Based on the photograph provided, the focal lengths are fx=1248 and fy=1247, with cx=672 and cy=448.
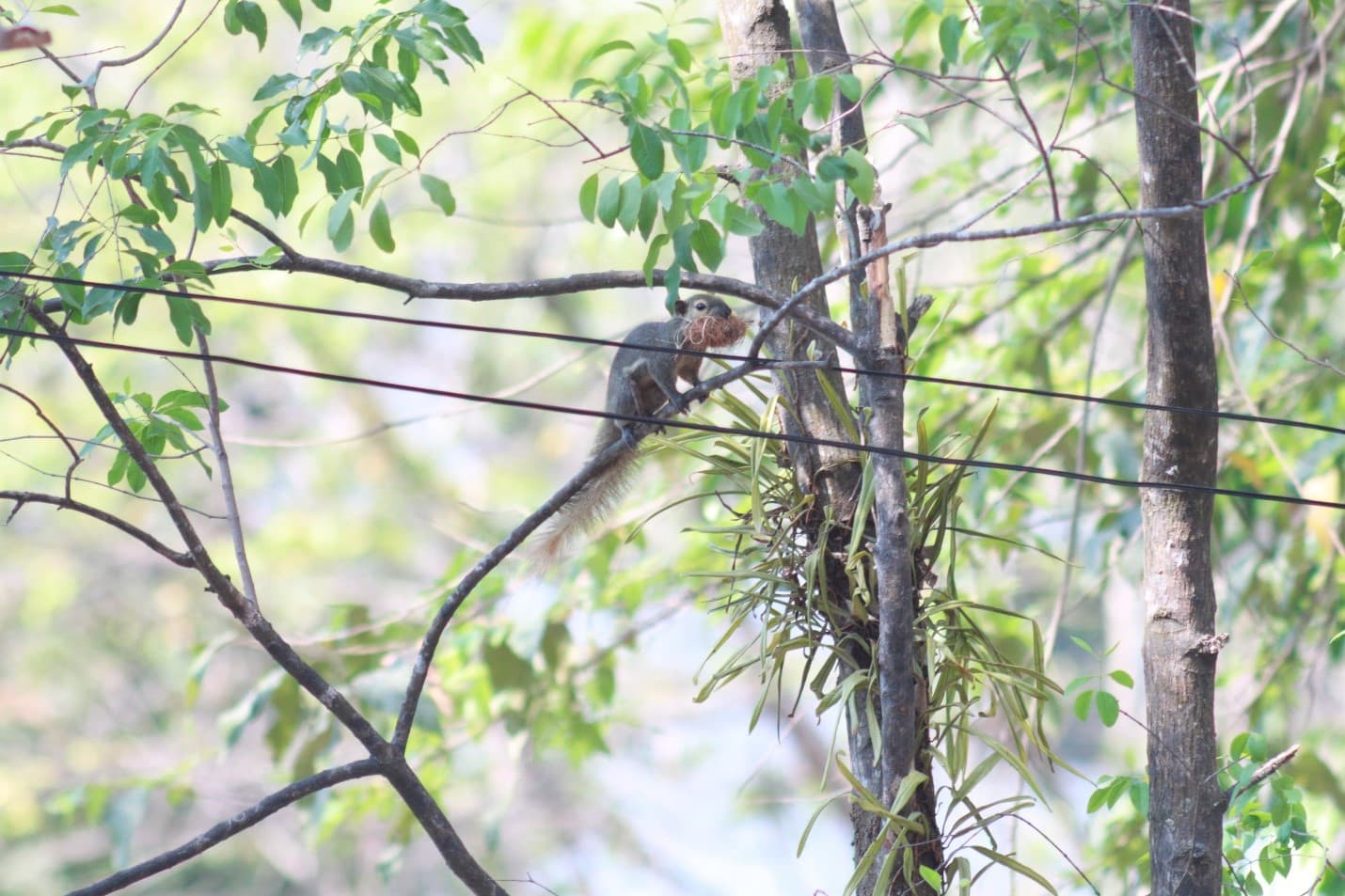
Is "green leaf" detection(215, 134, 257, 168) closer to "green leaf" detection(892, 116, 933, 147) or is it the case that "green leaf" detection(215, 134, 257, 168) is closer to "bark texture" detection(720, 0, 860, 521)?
"bark texture" detection(720, 0, 860, 521)

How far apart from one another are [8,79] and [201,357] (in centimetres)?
796

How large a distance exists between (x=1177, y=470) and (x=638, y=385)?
144 centimetres

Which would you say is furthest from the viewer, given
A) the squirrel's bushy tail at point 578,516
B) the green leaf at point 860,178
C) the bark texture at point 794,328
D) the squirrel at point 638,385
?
the squirrel's bushy tail at point 578,516

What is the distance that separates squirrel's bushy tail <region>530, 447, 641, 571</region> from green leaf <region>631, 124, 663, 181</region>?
1061 mm

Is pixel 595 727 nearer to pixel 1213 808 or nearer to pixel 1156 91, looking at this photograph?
pixel 1213 808

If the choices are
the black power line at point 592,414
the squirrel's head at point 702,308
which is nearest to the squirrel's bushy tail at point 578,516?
the squirrel's head at point 702,308

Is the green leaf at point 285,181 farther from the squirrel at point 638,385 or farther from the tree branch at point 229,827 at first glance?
the tree branch at point 229,827

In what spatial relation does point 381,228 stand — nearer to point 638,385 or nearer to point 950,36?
point 950,36

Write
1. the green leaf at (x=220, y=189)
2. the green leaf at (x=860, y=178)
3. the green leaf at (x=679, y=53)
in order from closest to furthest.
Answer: the green leaf at (x=860, y=178)
the green leaf at (x=220, y=189)
the green leaf at (x=679, y=53)

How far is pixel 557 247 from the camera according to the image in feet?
33.5

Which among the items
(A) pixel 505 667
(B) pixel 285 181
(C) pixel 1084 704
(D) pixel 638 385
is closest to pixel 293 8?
(B) pixel 285 181

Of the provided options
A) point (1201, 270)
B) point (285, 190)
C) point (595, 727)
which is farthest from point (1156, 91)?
point (595, 727)

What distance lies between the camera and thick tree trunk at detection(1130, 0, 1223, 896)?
2.02 meters

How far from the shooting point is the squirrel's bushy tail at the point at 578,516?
279 cm
